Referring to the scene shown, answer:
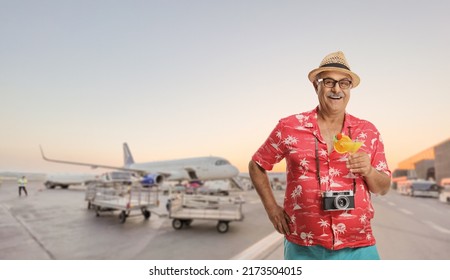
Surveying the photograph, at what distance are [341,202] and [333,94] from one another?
2.20ft

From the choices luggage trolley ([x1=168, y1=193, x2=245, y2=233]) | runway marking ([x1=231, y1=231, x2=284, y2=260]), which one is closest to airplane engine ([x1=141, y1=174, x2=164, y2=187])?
luggage trolley ([x1=168, y1=193, x2=245, y2=233])

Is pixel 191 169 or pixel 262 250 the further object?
pixel 191 169

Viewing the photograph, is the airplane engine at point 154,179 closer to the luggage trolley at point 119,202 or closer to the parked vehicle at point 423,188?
the luggage trolley at point 119,202

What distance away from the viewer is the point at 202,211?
8.26 meters

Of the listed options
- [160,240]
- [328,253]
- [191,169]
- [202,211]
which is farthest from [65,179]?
[328,253]

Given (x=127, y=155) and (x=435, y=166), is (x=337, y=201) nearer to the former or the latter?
(x=435, y=166)

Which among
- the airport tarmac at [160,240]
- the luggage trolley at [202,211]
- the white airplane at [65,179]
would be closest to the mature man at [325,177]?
the airport tarmac at [160,240]

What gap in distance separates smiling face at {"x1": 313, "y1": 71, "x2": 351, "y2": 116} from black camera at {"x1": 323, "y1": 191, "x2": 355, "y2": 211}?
0.53m

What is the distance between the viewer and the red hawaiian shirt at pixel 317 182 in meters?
1.85

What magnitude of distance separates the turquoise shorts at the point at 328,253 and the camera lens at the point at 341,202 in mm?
328

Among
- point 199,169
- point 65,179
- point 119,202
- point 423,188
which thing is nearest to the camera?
point 119,202
